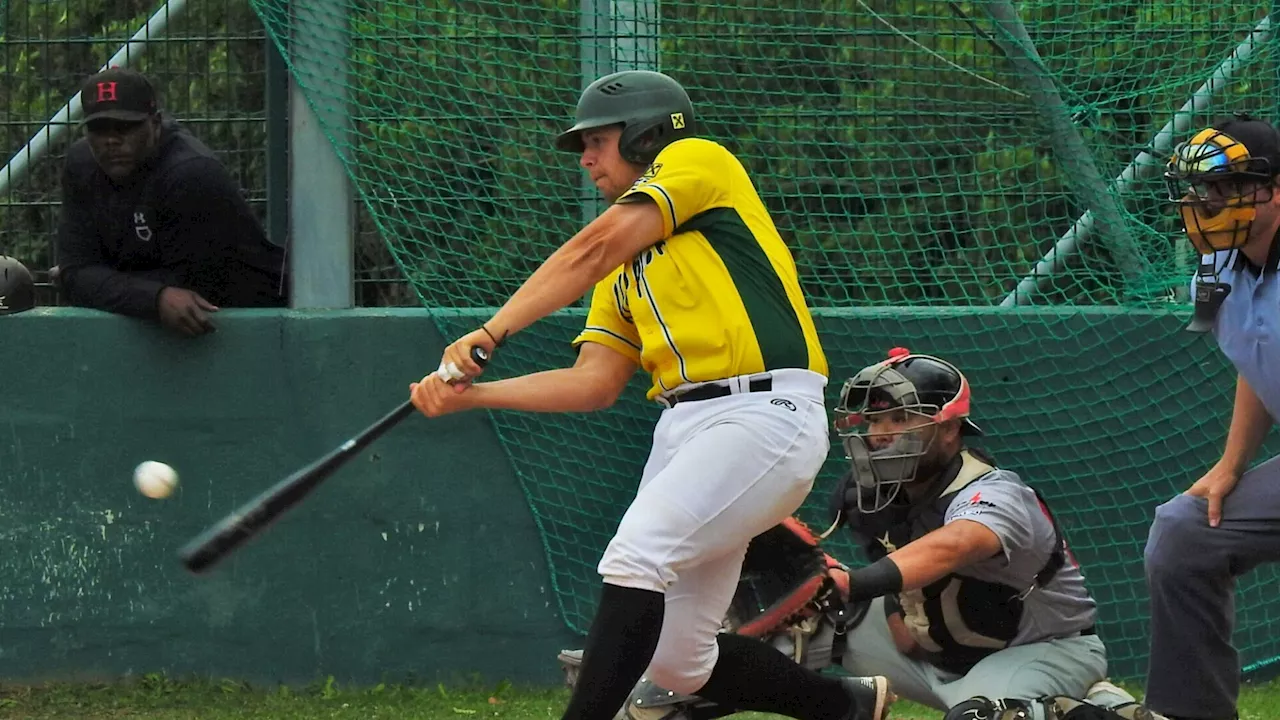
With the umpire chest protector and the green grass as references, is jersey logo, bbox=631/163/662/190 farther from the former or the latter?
the green grass

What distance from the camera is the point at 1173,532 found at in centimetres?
493

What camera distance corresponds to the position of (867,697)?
479cm

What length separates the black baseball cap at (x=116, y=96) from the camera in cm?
605

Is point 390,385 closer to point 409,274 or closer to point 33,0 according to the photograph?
point 409,274

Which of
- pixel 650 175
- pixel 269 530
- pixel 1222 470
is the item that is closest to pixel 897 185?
pixel 1222 470

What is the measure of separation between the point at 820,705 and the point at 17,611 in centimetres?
288

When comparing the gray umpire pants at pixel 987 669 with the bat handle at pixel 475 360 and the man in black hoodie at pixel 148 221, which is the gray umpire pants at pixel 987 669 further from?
the man in black hoodie at pixel 148 221

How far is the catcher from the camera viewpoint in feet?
15.2

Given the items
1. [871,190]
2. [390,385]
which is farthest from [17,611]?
[871,190]

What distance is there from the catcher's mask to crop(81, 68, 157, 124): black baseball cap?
2638 millimetres

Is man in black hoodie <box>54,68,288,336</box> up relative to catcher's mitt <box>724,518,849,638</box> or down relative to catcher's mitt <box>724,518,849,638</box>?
up

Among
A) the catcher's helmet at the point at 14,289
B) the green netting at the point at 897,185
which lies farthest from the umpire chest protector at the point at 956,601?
the catcher's helmet at the point at 14,289

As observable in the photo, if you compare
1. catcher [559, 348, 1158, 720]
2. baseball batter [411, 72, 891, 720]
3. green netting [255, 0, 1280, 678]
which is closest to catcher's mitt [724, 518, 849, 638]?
catcher [559, 348, 1158, 720]

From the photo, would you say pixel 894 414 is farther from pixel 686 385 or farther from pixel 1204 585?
pixel 1204 585
